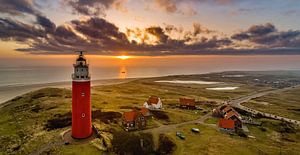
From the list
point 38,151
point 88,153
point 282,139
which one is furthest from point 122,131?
point 282,139

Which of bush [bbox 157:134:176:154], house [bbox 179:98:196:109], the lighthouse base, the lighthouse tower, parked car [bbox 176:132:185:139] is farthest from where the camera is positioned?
house [bbox 179:98:196:109]

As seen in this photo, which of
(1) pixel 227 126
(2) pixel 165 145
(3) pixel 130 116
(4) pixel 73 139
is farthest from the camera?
(1) pixel 227 126

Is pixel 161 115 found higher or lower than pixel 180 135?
higher

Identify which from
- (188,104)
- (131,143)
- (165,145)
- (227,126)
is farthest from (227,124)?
(131,143)

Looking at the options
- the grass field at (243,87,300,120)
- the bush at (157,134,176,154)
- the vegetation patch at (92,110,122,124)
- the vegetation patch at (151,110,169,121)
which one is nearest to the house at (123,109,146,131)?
the vegetation patch at (92,110,122,124)

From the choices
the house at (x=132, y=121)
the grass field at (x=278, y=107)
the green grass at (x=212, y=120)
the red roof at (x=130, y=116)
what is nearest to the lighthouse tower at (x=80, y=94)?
the red roof at (x=130, y=116)

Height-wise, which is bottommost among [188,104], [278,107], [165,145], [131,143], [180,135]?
[278,107]

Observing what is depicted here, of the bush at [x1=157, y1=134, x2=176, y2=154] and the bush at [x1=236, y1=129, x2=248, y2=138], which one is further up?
the bush at [x1=157, y1=134, x2=176, y2=154]

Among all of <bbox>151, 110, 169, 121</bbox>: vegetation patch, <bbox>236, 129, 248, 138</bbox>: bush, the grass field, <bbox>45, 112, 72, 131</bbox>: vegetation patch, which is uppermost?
<bbox>45, 112, 72, 131</bbox>: vegetation patch

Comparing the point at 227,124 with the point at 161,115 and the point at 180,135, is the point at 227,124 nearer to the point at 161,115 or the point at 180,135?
the point at 180,135

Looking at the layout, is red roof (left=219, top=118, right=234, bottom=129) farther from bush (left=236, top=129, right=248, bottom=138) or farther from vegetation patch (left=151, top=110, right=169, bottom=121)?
vegetation patch (left=151, top=110, right=169, bottom=121)

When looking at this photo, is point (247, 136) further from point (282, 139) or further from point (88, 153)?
point (88, 153)
